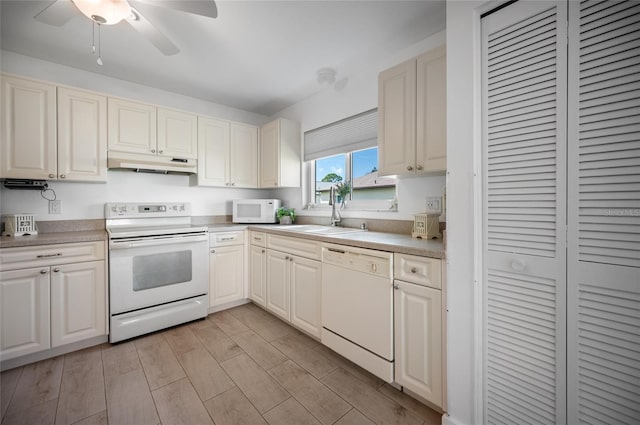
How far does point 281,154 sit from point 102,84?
1.97 m

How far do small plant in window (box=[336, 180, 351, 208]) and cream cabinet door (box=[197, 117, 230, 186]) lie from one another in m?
1.49

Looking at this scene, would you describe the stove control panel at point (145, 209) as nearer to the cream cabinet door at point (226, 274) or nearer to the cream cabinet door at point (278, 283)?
the cream cabinet door at point (226, 274)

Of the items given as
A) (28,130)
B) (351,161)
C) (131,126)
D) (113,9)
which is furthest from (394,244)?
(28,130)

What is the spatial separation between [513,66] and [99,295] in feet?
10.5

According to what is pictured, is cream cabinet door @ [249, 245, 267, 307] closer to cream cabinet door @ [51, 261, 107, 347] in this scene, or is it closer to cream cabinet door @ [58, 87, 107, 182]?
cream cabinet door @ [51, 261, 107, 347]

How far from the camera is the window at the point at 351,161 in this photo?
252 cm

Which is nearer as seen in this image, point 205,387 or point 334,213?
point 205,387

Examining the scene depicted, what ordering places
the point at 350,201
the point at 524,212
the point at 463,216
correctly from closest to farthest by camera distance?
the point at 524,212 < the point at 463,216 < the point at 350,201

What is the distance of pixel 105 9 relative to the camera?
142cm

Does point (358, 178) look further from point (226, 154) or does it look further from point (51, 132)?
point (51, 132)

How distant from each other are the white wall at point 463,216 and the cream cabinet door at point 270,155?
7.49 ft

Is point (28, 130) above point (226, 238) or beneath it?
above

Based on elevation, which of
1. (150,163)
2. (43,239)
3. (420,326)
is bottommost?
(420,326)

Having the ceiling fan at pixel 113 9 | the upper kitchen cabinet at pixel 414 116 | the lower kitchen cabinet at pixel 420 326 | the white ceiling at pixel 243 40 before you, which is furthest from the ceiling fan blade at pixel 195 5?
the lower kitchen cabinet at pixel 420 326
